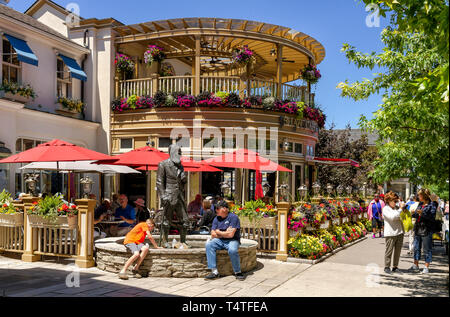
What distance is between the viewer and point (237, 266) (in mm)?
8227

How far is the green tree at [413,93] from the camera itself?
5359mm

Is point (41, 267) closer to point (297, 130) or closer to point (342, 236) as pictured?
point (342, 236)

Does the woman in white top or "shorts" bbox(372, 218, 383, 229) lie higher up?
the woman in white top

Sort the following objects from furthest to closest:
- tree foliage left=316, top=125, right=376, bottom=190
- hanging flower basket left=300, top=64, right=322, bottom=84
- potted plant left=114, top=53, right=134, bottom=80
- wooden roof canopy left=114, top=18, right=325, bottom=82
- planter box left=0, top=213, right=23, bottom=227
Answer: tree foliage left=316, top=125, right=376, bottom=190 < hanging flower basket left=300, top=64, right=322, bottom=84 < potted plant left=114, top=53, right=134, bottom=80 < wooden roof canopy left=114, top=18, right=325, bottom=82 < planter box left=0, top=213, right=23, bottom=227

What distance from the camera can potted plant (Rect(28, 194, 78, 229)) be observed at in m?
9.19

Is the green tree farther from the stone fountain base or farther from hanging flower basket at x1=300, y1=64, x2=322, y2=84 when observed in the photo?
hanging flower basket at x1=300, y1=64, x2=322, y2=84

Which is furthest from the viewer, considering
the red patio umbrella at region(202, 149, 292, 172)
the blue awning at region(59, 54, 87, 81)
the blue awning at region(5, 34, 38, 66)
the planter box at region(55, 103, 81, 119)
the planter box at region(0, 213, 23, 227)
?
the blue awning at region(59, 54, 87, 81)

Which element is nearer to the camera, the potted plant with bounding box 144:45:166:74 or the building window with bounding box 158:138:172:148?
the building window with bounding box 158:138:172:148

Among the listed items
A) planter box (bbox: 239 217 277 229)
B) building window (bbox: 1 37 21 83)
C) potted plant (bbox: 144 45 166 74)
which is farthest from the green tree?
building window (bbox: 1 37 21 83)

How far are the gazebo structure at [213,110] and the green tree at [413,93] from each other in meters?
5.81

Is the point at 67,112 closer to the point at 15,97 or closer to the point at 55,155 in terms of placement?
the point at 15,97

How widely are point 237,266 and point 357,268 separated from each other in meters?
2.99

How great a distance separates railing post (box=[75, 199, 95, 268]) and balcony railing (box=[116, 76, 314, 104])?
10232 mm
